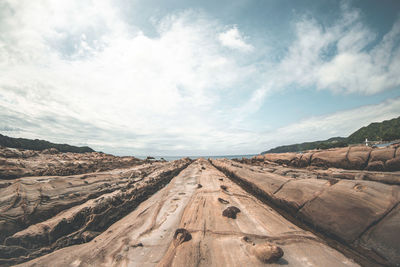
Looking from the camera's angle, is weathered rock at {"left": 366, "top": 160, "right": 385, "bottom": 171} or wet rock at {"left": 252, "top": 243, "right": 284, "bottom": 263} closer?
wet rock at {"left": 252, "top": 243, "right": 284, "bottom": 263}

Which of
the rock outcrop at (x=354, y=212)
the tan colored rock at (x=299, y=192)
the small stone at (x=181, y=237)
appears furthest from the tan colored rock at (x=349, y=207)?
the small stone at (x=181, y=237)

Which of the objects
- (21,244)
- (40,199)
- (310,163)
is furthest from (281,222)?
(310,163)

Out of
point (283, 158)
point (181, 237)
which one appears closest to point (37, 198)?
point (181, 237)

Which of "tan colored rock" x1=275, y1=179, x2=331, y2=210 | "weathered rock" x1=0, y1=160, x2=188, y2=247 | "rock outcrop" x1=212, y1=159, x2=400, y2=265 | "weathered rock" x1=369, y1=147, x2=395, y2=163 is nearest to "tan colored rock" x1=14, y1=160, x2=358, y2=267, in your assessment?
"rock outcrop" x1=212, y1=159, x2=400, y2=265

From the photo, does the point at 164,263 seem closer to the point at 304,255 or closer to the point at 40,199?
the point at 304,255

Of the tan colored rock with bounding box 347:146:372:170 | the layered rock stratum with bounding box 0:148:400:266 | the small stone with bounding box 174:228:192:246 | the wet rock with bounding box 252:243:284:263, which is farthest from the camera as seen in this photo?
the tan colored rock with bounding box 347:146:372:170

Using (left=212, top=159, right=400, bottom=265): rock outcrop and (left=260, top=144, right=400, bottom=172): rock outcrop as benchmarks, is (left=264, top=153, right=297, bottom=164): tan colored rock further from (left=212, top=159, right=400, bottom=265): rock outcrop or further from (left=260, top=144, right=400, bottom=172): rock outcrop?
(left=212, top=159, right=400, bottom=265): rock outcrop

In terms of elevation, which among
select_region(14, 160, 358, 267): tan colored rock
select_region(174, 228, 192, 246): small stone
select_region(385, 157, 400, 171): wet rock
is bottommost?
select_region(14, 160, 358, 267): tan colored rock

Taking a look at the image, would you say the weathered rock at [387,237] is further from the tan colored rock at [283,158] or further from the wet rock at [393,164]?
the tan colored rock at [283,158]

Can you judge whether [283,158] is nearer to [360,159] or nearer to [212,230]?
[360,159]

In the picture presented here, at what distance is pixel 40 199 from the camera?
16.1 ft

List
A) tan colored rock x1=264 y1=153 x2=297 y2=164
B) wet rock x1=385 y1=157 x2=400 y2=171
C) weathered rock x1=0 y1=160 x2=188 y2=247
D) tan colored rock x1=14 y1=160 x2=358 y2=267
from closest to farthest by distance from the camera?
tan colored rock x1=14 y1=160 x2=358 y2=267 → weathered rock x1=0 y1=160 x2=188 y2=247 → wet rock x1=385 y1=157 x2=400 y2=171 → tan colored rock x1=264 y1=153 x2=297 y2=164

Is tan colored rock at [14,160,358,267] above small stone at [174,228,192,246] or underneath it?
underneath

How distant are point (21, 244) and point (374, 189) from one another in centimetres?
877
